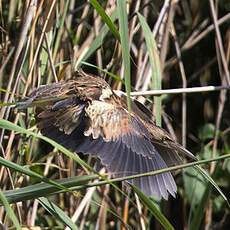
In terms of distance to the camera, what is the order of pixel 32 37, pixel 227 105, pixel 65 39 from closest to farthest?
pixel 32 37
pixel 65 39
pixel 227 105

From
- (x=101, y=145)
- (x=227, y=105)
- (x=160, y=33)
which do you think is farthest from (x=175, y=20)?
(x=101, y=145)

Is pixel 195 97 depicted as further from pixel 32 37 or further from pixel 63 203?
pixel 32 37

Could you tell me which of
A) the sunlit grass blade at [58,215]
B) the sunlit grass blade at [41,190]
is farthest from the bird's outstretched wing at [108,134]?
the sunlit grass blade at [41,190]

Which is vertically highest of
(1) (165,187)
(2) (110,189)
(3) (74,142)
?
(3) (74,142)

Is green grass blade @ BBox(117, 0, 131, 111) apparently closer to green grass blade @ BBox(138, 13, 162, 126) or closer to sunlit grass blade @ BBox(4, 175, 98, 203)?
sunlit grass blade @ BBox(4, 175, 98, 203)

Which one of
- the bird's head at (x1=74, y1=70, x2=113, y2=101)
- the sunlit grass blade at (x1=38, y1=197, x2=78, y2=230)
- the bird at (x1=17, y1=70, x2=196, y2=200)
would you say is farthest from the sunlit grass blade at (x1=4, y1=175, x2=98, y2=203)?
the bird's head at (x1=74, y1=70, x2=113, y2=101)

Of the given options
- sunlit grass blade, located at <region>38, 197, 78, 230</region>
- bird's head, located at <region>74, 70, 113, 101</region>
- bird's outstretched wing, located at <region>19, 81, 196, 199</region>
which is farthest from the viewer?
bird's head, located at <region>74, 70, 113, 101</region>

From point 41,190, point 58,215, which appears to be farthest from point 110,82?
point 41,190
